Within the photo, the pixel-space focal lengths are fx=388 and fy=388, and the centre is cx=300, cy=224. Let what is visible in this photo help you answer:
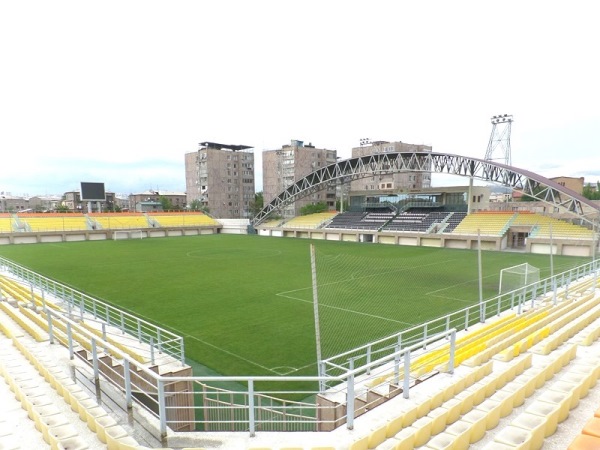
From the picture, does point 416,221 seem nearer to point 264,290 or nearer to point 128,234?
point 264,290

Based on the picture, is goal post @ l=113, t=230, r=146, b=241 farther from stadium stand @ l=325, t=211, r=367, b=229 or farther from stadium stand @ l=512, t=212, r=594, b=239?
stadium stand @ l=512, t=212, r=594, b=239

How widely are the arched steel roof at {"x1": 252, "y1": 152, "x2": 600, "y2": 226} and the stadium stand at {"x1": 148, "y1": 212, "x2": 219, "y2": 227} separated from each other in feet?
38.6

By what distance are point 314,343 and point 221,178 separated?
7566 cm

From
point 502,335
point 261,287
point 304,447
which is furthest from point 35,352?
point 261,287

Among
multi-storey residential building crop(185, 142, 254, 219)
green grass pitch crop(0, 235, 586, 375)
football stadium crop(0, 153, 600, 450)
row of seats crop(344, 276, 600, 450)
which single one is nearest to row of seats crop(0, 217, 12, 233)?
football stadium crop(0, 153, 600, 450)

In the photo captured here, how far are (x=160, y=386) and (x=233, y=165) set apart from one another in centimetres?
8421

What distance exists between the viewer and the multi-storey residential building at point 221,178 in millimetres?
83562

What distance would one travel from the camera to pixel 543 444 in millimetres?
4652

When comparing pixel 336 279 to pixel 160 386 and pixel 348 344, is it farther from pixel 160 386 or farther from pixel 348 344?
pixel 160 386

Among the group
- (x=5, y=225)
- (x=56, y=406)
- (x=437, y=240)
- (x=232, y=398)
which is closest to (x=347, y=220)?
(x=437, y=240)

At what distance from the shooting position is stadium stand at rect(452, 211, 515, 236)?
121ft

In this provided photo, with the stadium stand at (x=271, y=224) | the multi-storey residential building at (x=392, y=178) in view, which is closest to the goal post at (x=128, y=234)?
the stadium stand at (x=271, y=224)

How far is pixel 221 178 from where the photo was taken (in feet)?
277

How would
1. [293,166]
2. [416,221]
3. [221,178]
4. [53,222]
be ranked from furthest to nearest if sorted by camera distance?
1. [221,178]
2. [293,166]
3. [53,222]
4. [416,221]
